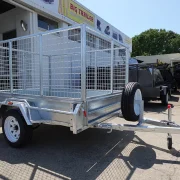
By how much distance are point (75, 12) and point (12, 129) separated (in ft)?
27.1

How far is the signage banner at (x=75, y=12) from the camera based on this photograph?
10.1m

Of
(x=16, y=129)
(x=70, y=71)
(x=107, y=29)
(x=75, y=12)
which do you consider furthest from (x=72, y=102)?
(x=107, y=29)

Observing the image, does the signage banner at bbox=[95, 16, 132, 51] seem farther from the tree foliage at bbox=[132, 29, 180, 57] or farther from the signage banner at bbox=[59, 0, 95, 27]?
the tree foliage at bbox=[132, 29, 180, 57]

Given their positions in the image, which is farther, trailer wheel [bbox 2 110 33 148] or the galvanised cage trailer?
trailer wheel [bbox 2 110 33 148]

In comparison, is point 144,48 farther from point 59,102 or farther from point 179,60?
point 59,102

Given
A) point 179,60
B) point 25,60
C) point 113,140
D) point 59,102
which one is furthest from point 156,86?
point 179,60

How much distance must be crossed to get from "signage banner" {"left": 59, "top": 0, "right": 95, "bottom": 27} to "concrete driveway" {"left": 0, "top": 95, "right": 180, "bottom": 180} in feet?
23.3

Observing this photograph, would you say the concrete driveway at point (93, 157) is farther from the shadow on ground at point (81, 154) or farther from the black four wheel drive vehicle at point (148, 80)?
the black four wheel drive vehicle at point (148, 80)

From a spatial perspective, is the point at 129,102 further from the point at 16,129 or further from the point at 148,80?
the point at 148,80

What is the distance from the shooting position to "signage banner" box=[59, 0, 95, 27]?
33.1 feet

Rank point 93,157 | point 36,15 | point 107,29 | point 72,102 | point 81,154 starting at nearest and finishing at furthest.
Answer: point 72,102 → point 93,157 → point 81,154 → point 36,15 → point 107,29

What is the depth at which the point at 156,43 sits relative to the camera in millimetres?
40750

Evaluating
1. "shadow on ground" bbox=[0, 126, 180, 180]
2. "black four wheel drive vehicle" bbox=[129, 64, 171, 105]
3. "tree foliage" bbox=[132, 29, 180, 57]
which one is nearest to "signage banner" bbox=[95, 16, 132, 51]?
"black four wheel drive vehicle" bbox=[129, 64, 171, 105]

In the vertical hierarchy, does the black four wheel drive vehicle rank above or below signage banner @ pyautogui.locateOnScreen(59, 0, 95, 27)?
below
